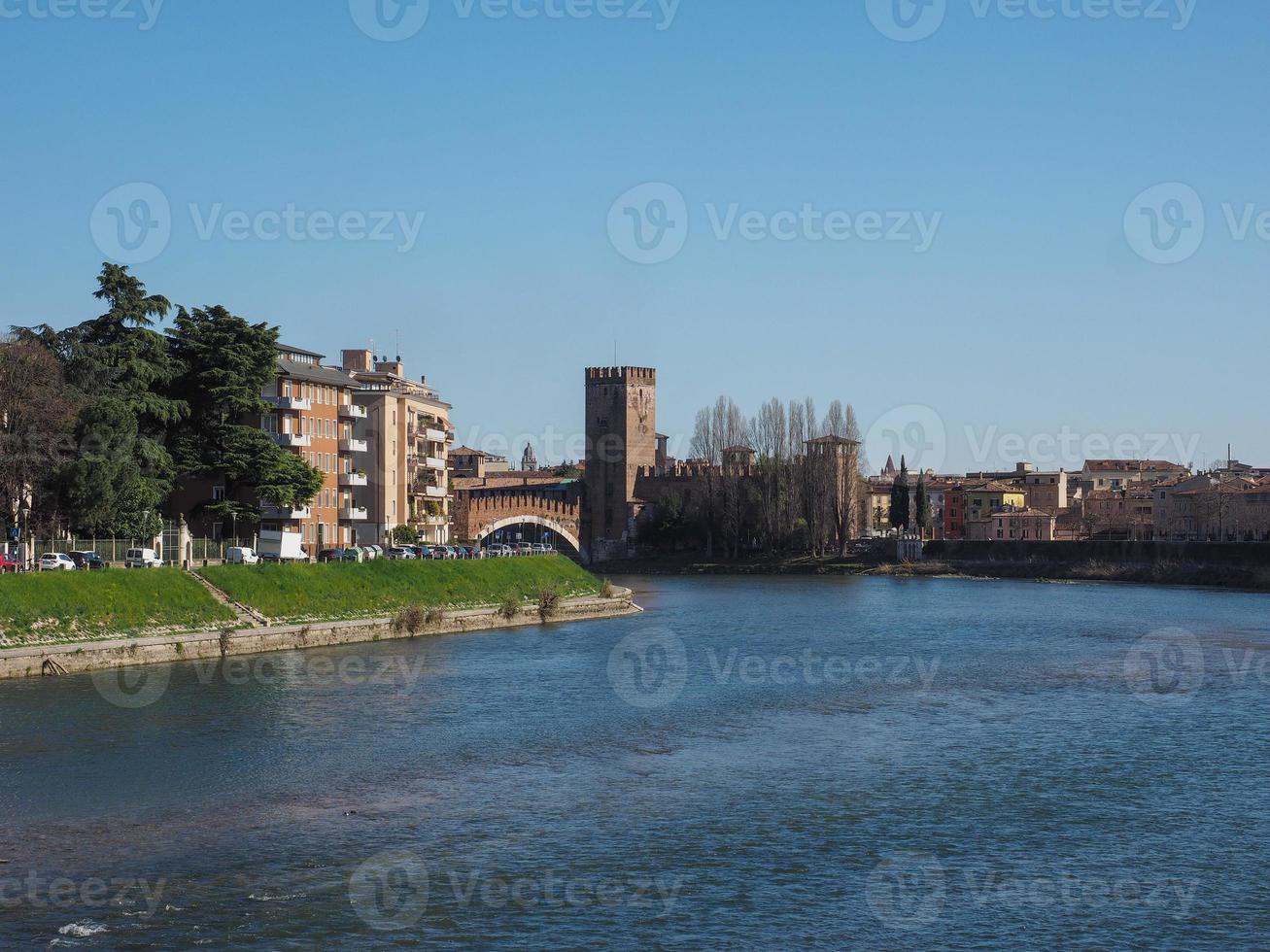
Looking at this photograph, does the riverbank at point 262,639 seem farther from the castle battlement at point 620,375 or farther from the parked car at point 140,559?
the castle battlement at point 620,375

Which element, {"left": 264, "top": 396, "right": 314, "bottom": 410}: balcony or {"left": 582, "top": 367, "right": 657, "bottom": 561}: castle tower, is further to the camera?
{"left": 582, "top": 367, "right": 657, "bottom": 561}: castle tower

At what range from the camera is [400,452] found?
86.2 metres

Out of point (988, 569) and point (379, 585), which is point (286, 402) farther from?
point (988, 569)

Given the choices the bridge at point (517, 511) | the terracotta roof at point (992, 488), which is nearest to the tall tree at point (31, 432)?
the bridge at point (517, 511)

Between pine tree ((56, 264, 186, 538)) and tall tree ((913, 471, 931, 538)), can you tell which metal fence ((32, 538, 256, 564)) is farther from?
tall tree ((913, 471, 931, 538))

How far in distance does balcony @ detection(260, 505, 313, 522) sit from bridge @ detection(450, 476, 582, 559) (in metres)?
38.0

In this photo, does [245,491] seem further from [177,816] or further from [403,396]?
[177,816]

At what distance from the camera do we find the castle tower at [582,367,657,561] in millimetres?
146500

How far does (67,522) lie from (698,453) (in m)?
83.5

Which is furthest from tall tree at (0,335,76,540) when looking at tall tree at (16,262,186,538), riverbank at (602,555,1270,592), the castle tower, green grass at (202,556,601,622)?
the castle tower

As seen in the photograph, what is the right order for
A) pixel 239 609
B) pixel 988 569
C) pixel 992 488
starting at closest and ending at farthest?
pixel 239 609 < pixel 988 569 < pixel 992 488

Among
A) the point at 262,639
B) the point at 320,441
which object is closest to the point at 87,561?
the point at 262,639

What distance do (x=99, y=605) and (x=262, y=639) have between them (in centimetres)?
600

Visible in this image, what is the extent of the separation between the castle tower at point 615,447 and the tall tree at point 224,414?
80717 mm
